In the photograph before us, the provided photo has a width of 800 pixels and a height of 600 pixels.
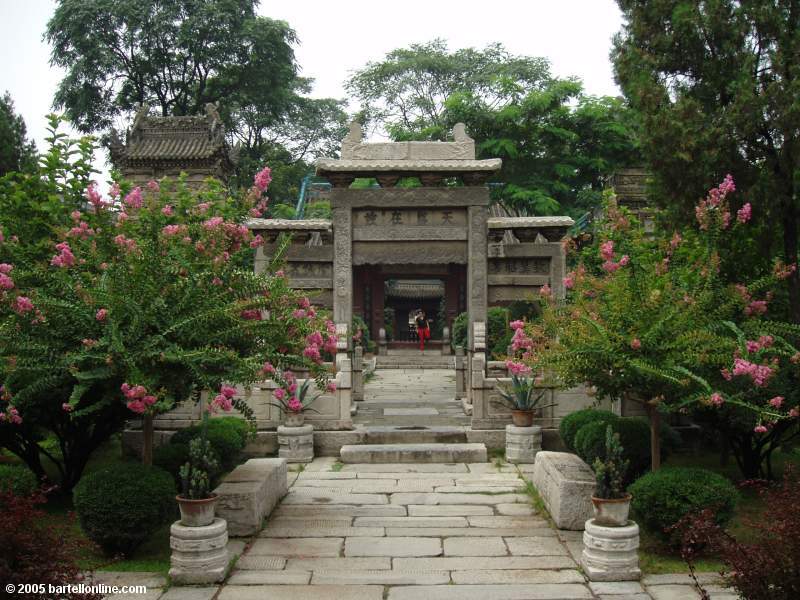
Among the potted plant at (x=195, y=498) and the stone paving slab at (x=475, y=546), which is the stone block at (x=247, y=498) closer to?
the potted plant at (x=195, y=498)

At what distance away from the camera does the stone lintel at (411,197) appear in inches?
488

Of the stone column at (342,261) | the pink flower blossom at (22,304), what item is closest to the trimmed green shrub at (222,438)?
the pink flower blossom at (22,304)

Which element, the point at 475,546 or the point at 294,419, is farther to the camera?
the point at 294,419

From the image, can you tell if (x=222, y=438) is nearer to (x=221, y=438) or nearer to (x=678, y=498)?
(x=221, y=438)

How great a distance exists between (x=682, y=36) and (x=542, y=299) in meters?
3.35

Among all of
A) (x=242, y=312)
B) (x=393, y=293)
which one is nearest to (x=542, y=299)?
(x=242, y=312)

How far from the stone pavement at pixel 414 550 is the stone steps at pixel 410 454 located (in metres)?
0.92

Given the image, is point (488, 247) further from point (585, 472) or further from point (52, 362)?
point (52, 362)

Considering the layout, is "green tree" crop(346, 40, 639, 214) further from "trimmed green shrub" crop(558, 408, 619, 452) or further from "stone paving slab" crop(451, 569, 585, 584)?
"stone paving slab" crop(451, 569, 585, 584)

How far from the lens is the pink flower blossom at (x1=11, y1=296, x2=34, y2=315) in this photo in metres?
6.18

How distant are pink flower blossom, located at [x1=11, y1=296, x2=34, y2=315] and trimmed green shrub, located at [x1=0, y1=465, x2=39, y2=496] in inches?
64.3

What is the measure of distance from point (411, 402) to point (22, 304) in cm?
934

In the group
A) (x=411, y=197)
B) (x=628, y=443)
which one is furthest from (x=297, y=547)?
(x=411, y=197)

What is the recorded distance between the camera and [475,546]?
22.5 ft
